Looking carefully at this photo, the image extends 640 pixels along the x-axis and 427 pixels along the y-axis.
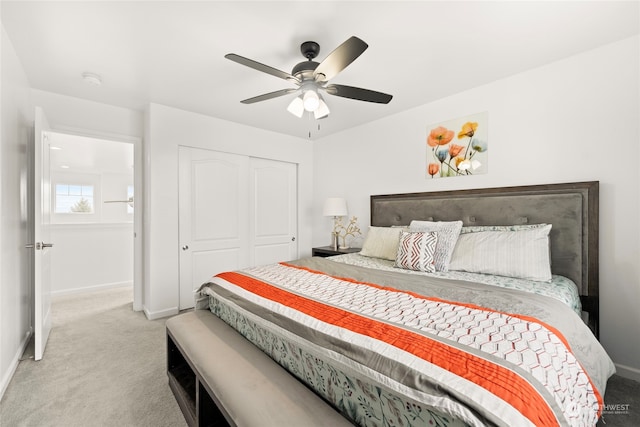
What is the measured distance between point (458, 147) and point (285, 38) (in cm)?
192

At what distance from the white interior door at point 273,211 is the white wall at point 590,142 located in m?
2.19

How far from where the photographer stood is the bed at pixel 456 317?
84 cm

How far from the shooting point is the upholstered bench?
1041 millimetres

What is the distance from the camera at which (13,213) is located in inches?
83.3

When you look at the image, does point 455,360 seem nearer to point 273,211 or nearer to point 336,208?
point 336,208

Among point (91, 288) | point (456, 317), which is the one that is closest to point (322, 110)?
point (456, 317)

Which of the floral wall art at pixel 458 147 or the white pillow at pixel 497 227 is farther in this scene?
the floral wall art at pixel 458 147

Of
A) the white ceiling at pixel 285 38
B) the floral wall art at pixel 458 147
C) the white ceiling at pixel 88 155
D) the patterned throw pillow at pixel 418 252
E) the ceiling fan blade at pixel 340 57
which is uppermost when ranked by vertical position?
the white ceiling at pixel 285 38

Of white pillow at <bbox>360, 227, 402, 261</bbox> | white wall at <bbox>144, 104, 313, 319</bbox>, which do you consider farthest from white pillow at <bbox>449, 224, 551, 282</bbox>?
white wall at <bbox>144, 104, 313, 319</bbox>

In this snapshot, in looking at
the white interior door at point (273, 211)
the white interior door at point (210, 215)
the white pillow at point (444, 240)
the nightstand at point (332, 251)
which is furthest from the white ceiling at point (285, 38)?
the nightstand at point (332, 251)

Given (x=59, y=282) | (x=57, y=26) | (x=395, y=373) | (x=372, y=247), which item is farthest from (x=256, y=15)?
(x=59, y=282)

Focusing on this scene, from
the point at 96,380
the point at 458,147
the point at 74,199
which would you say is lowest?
the point at 96,380

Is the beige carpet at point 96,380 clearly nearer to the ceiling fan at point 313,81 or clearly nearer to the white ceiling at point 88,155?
the ceiling fan at point 313,81

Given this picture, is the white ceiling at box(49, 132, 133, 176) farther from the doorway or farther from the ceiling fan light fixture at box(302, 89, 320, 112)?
A: the ceiling fan light fixture at box(302, 89, 320, 112)
